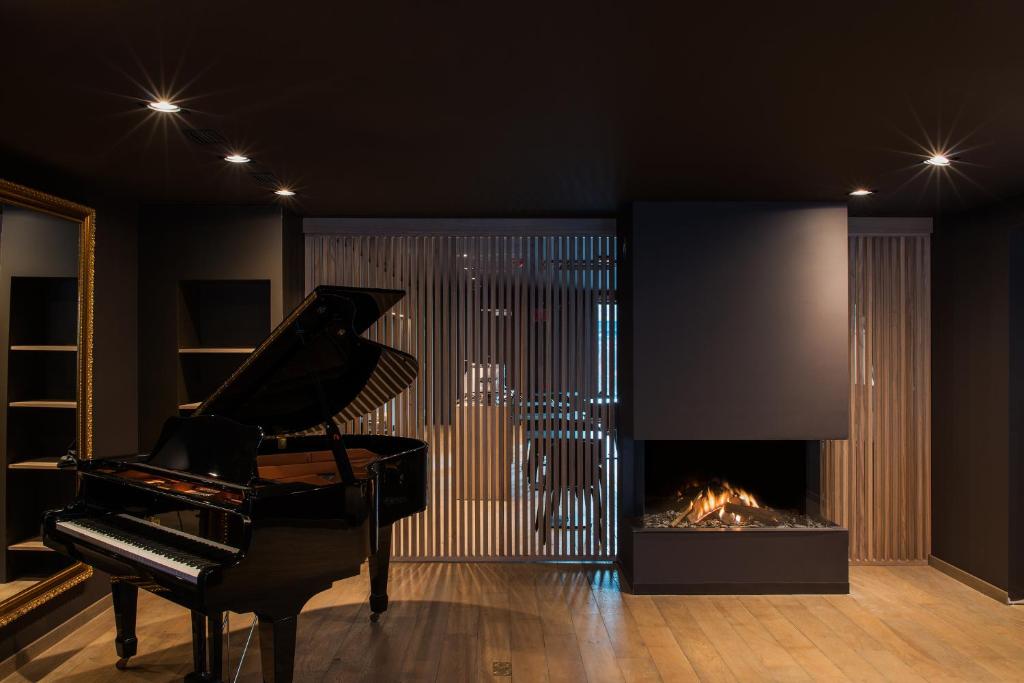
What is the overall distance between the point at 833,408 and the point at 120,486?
162 inches

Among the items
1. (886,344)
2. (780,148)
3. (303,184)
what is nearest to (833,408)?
(886,344)

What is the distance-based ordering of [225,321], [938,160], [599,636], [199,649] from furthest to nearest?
[225,321] < [599,636] < [938,160] < [199,649]

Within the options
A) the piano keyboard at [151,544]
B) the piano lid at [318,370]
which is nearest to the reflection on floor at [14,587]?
the piano keyboard at [151,544]

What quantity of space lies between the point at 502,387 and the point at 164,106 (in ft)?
10.1

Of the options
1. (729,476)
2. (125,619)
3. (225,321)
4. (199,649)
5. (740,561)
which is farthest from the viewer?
(729,476)

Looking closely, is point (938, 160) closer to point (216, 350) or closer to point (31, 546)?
point (216, 350)

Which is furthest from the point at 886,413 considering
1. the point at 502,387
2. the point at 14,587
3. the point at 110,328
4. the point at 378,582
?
the point at 14,587

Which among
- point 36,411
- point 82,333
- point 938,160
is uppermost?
point 938,160

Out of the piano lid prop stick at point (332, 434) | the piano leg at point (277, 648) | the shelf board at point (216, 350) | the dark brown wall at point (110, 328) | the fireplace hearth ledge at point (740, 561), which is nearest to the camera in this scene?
the piano leg at point (277, 648)

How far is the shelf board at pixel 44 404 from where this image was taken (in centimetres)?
365

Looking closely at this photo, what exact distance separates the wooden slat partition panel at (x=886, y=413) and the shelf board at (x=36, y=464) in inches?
193

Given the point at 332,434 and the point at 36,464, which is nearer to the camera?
the point at 332,434

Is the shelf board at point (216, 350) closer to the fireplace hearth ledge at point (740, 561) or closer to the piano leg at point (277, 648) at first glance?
the piano leg at point (277, 648)

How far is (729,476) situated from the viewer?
5277 millimetres
